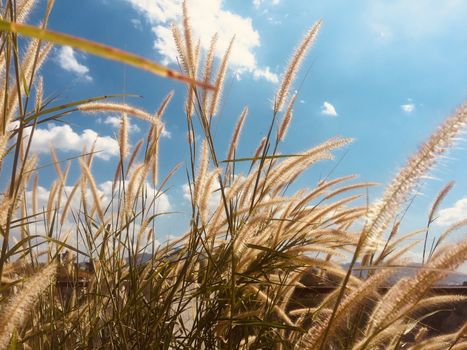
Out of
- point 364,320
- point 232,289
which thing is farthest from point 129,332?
point 364,320

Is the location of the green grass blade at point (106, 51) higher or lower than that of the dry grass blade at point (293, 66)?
lower

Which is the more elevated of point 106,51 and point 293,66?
point 293,66

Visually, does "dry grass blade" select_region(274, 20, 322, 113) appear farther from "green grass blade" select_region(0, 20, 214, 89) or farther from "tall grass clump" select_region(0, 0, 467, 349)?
"green grass blade" select_region(0, 20, 214, 89)

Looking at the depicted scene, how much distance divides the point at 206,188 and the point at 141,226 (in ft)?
1.52

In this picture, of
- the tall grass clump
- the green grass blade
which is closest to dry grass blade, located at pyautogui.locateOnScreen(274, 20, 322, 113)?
the tall grass clump

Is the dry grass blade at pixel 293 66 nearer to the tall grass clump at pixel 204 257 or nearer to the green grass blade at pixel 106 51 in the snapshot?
the tall grass clump at pixel 204 257

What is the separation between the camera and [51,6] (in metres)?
1.46

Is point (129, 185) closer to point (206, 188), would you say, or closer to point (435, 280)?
point (206, 188)

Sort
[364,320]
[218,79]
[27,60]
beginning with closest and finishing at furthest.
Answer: [27,60] → [218,79] → [364,320]

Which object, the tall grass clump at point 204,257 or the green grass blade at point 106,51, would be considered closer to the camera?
the green grass blade at point 106,51

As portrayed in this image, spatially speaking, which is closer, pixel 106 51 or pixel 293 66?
pixel 106 51

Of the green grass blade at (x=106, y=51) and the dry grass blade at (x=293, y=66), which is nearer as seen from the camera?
the green grass blade at (x=106, y=51)

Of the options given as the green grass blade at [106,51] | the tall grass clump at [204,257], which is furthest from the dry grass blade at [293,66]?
the green grass blade at [106,51]

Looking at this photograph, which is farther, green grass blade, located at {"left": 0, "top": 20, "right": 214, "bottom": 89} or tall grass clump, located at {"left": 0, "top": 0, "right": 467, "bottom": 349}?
tall grass clump, located at {"left": 0, "top": 0, "right": 467, "bottom": 349}
